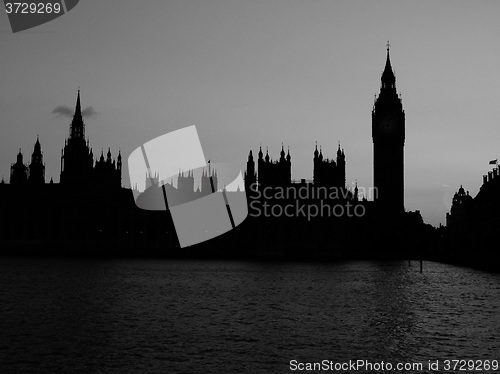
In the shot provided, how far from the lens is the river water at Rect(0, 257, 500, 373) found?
19.0m

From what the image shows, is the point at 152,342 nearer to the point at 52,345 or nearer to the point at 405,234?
the point at 52,345

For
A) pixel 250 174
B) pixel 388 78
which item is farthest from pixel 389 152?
pixel 250 174

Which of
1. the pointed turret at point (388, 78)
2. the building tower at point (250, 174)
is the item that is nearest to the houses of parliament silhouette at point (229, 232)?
the building tower at point (250, 174)

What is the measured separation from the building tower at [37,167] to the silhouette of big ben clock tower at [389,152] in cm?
6152

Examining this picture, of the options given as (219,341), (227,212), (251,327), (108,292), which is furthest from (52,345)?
(227,212)

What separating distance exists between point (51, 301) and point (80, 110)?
104 meters

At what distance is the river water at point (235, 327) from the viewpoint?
1903 centimetres

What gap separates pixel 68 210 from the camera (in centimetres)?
11894

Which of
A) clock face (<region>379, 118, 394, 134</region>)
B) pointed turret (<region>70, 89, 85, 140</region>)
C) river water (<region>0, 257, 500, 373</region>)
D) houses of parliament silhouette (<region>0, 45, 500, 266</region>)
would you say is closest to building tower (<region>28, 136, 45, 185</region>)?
houses of parliament silhouette (<region>0, 45, 500, 266</region>)

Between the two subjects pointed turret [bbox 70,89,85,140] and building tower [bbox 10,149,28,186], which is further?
building tower [bbox 10,149,28,186]

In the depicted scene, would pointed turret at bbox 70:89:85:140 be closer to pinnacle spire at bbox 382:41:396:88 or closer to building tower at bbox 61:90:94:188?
building tower at bbox 61:90:94:188

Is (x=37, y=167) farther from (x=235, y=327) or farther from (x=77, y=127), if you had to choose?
(x=235, y=327)

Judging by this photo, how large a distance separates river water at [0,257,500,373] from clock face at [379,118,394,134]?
8268 cm

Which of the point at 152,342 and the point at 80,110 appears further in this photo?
the point at 80,110
